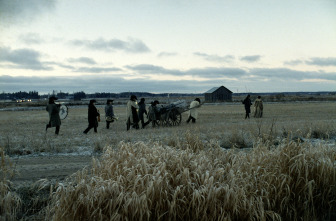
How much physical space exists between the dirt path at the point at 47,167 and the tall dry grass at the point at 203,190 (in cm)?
161

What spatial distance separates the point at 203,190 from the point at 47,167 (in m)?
4.66

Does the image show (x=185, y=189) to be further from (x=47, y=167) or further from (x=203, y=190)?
(x=47, y=167)

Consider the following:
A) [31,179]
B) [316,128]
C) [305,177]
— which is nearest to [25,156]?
[31,179]

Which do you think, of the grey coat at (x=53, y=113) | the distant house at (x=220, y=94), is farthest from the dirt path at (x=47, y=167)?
the distant house at (x=220, y=94)

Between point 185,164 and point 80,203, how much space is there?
207 cm

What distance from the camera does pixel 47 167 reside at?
712 cm

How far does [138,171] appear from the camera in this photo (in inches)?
199

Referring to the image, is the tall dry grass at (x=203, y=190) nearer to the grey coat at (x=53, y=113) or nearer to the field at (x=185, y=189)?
the field at (x=185, y=189)

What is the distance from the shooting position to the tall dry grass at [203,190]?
13.4 feet

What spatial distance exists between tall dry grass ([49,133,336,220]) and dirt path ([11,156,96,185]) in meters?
1.61

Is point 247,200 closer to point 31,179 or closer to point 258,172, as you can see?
point 258,172

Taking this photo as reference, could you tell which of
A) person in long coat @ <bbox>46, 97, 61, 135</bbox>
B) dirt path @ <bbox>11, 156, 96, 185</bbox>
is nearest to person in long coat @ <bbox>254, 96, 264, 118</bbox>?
person in long coat @ <bbox>46, 97, 61, 135</bbox>

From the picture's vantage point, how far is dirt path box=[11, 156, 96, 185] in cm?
619

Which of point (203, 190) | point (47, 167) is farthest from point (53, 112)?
point (203, 190)
